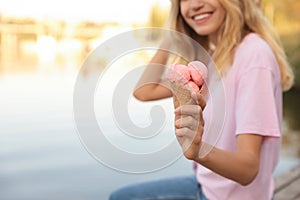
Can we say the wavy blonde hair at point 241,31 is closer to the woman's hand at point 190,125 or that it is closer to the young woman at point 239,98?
the young woman at point 239,98

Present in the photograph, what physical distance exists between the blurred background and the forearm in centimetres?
26

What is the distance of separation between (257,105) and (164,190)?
0.52m

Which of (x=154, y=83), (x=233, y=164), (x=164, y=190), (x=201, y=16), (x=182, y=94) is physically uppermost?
(x=201, y=16)

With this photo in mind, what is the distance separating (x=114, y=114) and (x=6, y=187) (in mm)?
3677

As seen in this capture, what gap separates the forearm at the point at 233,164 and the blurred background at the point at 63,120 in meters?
0.26

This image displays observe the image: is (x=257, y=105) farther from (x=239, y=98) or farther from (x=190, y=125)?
(x=190, y=125)

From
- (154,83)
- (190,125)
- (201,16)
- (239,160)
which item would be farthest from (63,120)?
(190,125)

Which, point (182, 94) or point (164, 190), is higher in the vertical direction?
point (182, 94)

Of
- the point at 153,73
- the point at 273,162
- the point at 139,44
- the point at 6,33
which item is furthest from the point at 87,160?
the point at 6,33

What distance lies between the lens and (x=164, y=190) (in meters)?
1.68

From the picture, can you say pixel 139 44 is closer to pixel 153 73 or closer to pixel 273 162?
pixel 273 162

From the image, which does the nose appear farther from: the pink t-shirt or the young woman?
the pink t-shirt

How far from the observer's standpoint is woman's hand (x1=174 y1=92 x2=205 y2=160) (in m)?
0.85

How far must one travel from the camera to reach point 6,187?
14.3 feet
